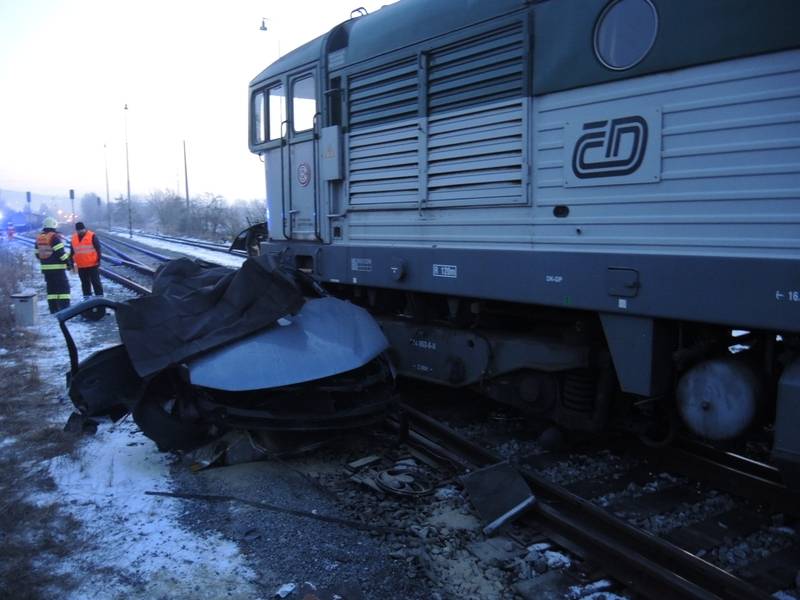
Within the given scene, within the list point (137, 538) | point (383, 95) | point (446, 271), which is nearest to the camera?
point (137, 538)

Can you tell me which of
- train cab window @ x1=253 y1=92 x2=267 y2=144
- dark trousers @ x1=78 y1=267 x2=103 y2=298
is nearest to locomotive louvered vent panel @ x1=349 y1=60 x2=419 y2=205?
train cab window @ x1=253 y1=92 x2=267 y2=144

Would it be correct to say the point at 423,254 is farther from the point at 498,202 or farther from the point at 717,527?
the point at 717,527

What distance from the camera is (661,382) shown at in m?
4.20

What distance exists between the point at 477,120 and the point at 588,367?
2.12 m

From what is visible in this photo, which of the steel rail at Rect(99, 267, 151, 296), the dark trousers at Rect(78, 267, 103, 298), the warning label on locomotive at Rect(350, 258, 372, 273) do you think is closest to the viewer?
the warning label on locomotive at Rect(350, 258, 372, 273)

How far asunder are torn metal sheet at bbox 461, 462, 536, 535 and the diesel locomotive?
85 centimetres

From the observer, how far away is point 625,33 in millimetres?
4086

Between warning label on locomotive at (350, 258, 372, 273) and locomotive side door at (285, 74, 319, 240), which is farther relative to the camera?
locomotive side door at (285, 74, 319, 240)

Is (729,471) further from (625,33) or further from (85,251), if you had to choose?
(85,251)

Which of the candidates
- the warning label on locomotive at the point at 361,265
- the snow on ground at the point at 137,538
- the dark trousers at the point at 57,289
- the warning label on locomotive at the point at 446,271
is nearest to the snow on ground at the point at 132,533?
the snow on ground at the point at 137,538

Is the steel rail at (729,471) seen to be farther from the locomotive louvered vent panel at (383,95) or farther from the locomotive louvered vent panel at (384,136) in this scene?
the locomotive louvered vent panel at (383,95)

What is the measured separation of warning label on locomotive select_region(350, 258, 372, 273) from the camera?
6.27 metres

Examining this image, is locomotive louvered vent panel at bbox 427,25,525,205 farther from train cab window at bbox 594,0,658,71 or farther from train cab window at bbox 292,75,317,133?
train cab window at bbox 292,75,317,133

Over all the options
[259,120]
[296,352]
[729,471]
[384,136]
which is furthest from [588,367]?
[259,120]
